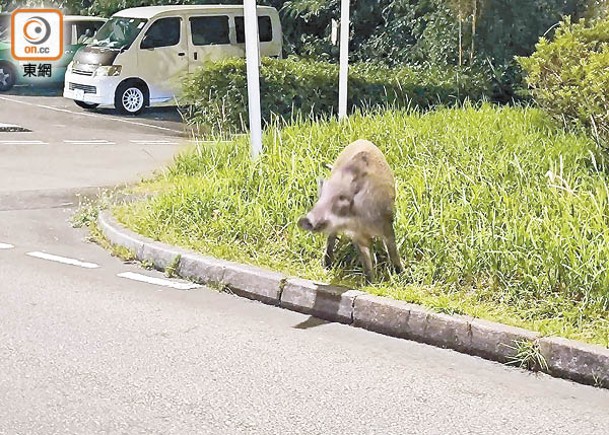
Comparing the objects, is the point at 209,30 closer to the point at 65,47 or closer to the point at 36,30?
the point at 65,47

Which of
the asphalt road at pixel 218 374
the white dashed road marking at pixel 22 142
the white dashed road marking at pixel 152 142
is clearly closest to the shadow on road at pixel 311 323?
the asphalt road at pixel 218 374

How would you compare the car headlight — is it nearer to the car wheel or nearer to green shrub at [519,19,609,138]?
the car wheel

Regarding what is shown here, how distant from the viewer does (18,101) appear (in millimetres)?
20844

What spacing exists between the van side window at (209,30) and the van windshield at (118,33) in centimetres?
104

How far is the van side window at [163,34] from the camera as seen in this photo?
19.3 m

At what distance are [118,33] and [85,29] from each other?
3.52 metres

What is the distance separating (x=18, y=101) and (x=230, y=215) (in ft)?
46.9

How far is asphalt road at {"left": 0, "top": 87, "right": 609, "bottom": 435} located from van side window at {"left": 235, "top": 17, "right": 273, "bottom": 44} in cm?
1349

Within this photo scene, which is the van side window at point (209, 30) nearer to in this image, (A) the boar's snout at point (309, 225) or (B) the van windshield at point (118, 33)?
(B) the van windshield at point (118, 33)

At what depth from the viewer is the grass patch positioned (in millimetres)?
5875

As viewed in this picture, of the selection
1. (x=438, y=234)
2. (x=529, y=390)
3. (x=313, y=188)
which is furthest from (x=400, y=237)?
(x=529, y=390)

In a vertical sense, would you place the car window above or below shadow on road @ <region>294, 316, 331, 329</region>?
above

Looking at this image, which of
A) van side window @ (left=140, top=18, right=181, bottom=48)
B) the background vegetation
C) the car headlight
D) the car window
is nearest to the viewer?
the background vegetation

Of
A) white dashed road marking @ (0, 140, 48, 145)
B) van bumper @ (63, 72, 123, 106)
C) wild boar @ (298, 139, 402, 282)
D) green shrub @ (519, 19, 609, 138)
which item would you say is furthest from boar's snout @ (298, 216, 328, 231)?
van bumper @ (63, 72, 123, 106)
